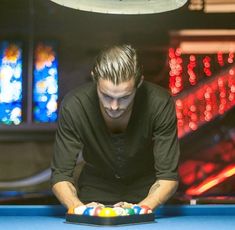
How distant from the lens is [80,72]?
4.64 m

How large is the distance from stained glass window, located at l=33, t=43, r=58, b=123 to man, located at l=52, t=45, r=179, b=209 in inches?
90.5

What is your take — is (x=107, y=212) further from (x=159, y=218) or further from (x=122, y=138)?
(x=122, y=138)

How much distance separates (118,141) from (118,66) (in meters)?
0.34

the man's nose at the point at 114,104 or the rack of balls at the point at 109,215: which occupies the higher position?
the man's nose at the point at 114,104

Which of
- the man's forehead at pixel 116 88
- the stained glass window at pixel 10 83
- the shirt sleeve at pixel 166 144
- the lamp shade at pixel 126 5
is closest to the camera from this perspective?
the lamp shade at pixel 126 5

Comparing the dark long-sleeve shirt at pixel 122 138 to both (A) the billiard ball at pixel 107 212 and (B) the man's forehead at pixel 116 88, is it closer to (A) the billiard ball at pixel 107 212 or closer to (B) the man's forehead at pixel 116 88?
(B) the man's forehead at pixel 116 88

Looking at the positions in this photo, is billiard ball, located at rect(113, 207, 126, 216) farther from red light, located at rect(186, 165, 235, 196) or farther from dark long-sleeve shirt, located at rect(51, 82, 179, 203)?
red light, located at rect(186, 165, 235, 196)

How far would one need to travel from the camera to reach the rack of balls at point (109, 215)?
5.38 ft

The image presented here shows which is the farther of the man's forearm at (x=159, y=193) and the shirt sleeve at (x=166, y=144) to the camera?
the shirt sleeve at (x=166, y=144)

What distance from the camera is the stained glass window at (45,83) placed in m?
4.51

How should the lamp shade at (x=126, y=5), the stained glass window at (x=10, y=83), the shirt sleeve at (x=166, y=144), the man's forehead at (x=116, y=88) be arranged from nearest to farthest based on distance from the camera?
the lamp shade at (x=126, y=5) < the man's forehead at (x=116, y=88) < the shirt sleeve at (x=166, y=144) < the stained glass window at (x=10, y=83)

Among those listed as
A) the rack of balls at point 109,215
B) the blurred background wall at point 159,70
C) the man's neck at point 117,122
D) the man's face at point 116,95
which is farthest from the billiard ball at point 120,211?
the blurred background wall at point 159,70

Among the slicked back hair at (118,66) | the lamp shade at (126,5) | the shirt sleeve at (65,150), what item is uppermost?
the lamp shade at (126,5)

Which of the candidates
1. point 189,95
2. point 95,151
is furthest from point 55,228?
point 189,95
